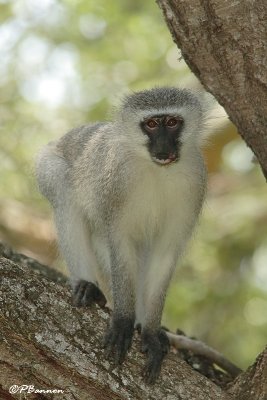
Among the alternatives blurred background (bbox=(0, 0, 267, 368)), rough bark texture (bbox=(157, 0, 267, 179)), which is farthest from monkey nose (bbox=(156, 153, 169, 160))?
blurred background (bbox=(0, 0, 267, 368))

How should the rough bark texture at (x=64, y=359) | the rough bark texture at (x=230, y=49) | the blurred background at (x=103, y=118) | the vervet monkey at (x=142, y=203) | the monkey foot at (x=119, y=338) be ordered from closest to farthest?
the rough bark texture at (x=64, y=359), the monkey foot at (x=119, y=338), the rough bark texture at (x=230, y=49), the vervet monkey at (x=142, y=203), the blurred background at (x=103, y=118)

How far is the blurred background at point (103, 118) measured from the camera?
897 centimetres

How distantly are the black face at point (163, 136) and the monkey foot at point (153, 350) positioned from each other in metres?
1.26

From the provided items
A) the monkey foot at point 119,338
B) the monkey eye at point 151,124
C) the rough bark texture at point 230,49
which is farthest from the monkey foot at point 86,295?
the rough bark texture at point 230,49

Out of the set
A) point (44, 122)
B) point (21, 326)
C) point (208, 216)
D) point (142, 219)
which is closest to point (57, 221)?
point (142, 219)

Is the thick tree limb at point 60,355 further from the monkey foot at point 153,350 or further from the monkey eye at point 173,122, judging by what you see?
the monkey eye at point 173,122

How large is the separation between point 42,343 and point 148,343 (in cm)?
111

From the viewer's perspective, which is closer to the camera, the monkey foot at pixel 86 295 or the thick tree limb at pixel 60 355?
the thick tree limb at pixel 60 355

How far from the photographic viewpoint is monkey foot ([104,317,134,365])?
4344 mm

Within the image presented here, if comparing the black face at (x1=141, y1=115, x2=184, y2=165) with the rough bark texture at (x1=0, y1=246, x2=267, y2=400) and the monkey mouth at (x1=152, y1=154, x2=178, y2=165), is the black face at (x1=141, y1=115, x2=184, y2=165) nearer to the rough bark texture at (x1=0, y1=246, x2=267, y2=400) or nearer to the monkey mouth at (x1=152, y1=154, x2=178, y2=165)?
the monkey mouth at (x1=152, y1=154, x2=178, y2=165)

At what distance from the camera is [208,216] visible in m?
9.05

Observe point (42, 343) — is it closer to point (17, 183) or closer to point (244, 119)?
point (244, 119)

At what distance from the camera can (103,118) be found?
32.1 feet

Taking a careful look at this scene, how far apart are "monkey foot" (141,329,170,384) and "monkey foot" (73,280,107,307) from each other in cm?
Answer: 44
